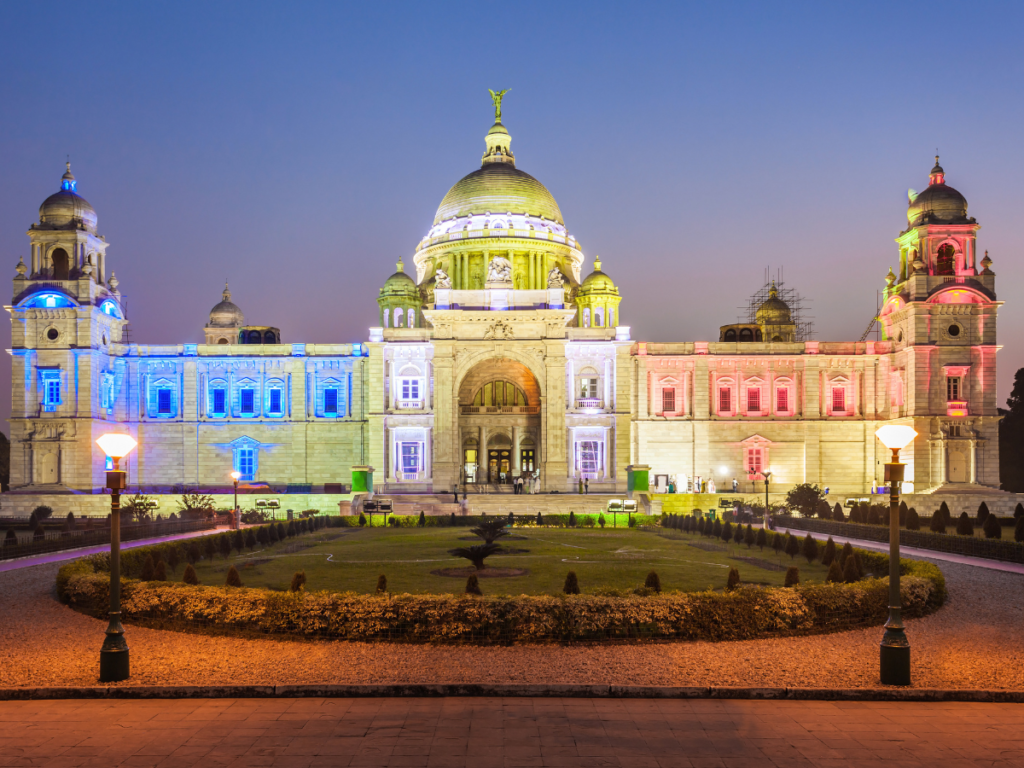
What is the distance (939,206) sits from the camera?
61.5 meters

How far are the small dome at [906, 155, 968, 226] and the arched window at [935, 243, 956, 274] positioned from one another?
6.14 ft

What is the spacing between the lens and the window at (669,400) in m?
65.9

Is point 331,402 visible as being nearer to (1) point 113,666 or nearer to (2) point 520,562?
(2) point 520,562

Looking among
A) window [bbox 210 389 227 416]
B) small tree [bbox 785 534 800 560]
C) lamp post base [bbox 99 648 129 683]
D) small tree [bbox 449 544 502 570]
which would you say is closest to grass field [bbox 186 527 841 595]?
small tree [bbox 785 534 800 560]

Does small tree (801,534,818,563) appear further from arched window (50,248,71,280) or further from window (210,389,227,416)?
arched window (50,248,71,280)

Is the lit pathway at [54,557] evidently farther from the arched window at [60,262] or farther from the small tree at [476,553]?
the arched window at [60,262]

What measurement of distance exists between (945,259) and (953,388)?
Result: 9112 millimetres

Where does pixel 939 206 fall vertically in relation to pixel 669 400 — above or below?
above

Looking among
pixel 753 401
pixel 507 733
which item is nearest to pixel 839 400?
pixel 753 401

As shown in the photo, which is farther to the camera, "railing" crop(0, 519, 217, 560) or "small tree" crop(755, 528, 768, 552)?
"small tree" crop(755, 528, 768, 552)

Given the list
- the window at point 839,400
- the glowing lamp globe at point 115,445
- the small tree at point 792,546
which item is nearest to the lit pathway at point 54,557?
the glowing lamp globe at point 115,445

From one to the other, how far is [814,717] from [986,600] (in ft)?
39.1

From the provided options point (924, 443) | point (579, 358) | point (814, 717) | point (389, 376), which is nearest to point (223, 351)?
point (389, 376)

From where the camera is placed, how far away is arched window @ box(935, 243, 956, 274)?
200 ft
